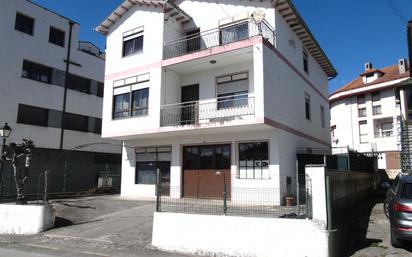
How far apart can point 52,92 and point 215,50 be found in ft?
49.4

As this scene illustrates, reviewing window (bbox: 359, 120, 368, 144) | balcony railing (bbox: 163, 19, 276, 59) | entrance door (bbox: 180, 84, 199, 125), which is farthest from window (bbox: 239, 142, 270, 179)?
window (bbox: 359, 120, 368, 144)

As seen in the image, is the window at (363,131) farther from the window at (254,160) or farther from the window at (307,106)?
the window at (254,160)

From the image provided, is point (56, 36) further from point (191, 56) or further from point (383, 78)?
point (383, 78)

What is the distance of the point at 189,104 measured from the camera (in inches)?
754

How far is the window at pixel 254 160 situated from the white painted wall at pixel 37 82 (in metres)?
15.6

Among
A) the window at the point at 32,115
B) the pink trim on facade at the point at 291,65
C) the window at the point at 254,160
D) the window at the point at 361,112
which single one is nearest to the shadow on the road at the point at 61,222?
the window at the point at 254,160

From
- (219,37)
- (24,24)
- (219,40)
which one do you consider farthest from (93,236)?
(24,24)

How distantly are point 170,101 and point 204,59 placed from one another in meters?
2.97

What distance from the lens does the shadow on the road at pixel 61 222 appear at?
13.7 m

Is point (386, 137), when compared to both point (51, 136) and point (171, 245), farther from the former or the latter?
point (171, 245)

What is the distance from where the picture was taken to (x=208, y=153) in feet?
Result: 59.2

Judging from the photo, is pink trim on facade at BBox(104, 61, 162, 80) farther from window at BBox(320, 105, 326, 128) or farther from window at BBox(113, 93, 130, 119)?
window at BBox(320, 105, 326, 128)

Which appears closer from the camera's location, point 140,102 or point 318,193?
point 318,193

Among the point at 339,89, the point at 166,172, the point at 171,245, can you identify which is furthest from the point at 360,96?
the point at 171,245
